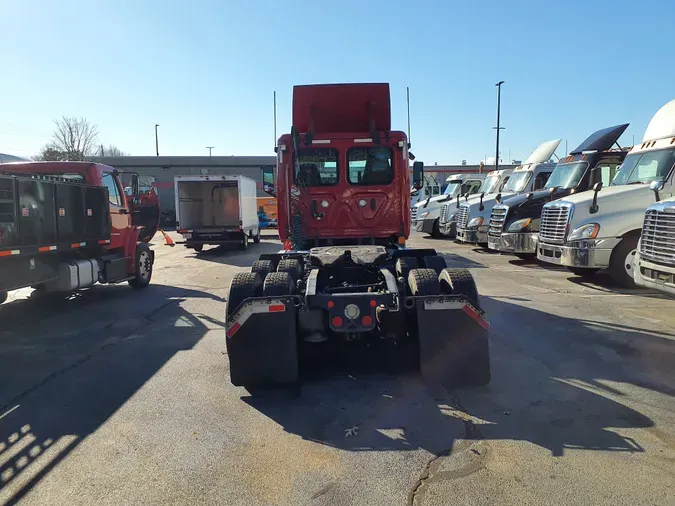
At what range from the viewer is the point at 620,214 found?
973 centimetres

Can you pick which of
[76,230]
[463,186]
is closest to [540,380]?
[76,230]

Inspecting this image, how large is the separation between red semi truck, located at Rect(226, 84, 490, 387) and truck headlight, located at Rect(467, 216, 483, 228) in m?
8.27

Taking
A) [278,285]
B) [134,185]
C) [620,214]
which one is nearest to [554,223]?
[620,214]

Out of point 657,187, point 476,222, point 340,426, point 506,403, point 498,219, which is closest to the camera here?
point 340,426

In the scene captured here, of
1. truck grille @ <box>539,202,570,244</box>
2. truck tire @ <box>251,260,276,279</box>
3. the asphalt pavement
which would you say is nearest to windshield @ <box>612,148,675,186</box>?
truck grille @ <box>539,202,570,244</box>

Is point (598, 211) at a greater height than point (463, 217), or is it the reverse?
point (598, 211)

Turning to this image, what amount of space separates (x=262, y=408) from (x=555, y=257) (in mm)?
8044

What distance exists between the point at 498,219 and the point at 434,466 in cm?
1164

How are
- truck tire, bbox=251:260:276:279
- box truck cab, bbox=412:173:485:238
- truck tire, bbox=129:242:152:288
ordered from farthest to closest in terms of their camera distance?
box truck cab, bbox=412:173:485:238, truck tire, bbox=129:242:152:288, truck tire, bbox=251:260:276:279

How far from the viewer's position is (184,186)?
1977 cm

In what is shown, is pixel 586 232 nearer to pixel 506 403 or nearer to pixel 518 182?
pixel 506 403

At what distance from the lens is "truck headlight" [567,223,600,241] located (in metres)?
9.73

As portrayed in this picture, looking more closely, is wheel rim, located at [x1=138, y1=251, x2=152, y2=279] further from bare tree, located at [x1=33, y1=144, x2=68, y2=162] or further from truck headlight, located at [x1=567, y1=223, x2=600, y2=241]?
bare tree, located at [x1=33, y1=144, x2=68, y2=162]

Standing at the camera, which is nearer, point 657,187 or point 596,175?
point 657,187
